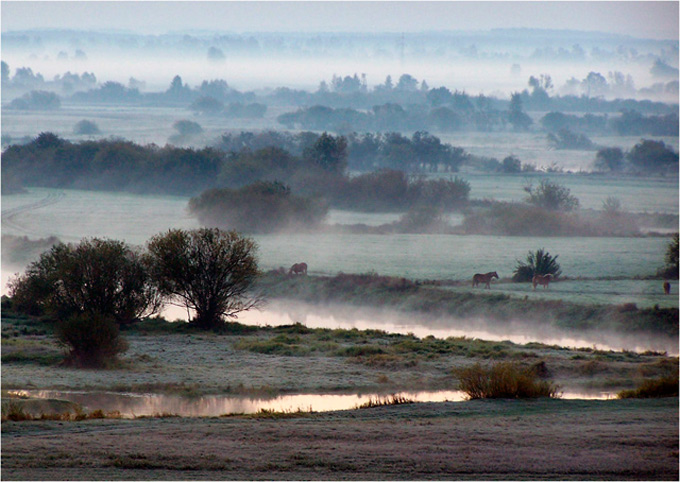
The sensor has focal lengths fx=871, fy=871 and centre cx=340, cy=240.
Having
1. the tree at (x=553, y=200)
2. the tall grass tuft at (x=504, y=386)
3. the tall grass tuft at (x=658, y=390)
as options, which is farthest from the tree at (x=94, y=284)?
the tree at (x=553, y=200)

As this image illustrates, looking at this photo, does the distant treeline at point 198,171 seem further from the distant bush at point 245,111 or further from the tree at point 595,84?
the tree at point 595,84

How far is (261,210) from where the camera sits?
51.3 meters

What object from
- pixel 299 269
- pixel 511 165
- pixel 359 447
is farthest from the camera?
pixel 511 165

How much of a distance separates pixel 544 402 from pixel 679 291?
19.8 metres

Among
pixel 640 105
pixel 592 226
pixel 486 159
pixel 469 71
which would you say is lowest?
pixel 592 226

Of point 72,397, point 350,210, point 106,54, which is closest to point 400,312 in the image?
point 72,397

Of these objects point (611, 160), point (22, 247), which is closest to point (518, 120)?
point (611, 160)

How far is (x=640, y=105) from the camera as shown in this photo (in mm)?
110500

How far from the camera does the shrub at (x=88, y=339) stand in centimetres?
2002

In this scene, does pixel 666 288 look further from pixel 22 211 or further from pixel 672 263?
pixel 22 211

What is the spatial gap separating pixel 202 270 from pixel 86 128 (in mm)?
→ 75919

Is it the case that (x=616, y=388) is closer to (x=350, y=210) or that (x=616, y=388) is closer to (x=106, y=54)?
(x=350, y=210)

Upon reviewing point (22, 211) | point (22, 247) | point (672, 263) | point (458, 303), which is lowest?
point (458, 303)

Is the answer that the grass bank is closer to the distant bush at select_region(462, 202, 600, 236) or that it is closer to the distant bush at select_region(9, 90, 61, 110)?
the distant bush at select_region(462, 202, 600, 236)
